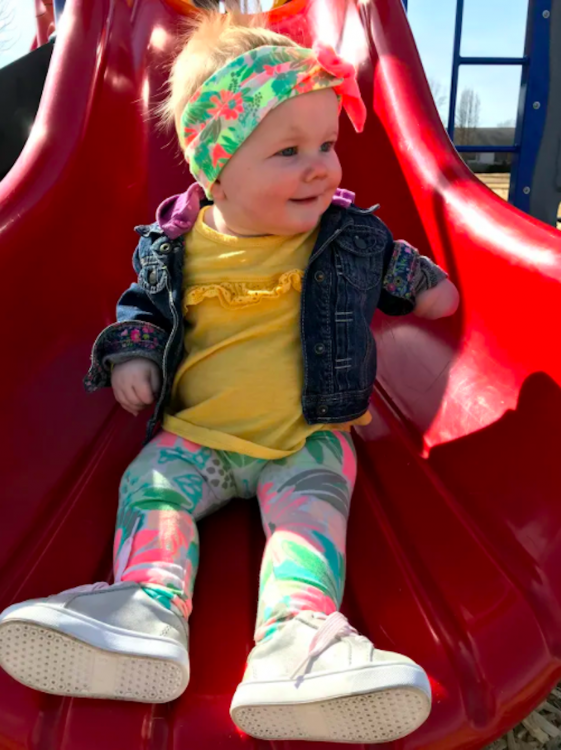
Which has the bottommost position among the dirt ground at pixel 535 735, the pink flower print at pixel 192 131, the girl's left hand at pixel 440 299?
the dirt ground at pixel 535 735

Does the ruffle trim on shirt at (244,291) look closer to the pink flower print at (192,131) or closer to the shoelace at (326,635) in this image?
the pink flower print at (192,131)

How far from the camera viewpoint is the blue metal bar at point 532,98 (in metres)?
2.50

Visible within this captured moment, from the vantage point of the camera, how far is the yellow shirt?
118 cm

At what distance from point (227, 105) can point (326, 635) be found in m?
0.75

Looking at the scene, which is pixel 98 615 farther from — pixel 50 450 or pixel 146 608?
pixel 50 450

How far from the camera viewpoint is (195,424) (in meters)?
1.19

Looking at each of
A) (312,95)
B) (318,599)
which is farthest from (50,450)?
(312,95)

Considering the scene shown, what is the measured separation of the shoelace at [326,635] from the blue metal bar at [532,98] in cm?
226

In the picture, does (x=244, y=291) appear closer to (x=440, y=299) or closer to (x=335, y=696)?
(x=440, y=299)

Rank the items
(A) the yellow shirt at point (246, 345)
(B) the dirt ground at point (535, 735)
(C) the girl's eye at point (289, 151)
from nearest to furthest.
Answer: (B) the dirt ground at point (535, 735), (C) the girl's eye at point (289, 151), (A) the yellow shirt at point (246, 345)

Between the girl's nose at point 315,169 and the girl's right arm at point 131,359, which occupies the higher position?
the girl's nose at point 315,169

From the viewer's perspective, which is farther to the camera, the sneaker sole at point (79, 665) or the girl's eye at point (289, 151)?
the girl's eye at point (289, 151)

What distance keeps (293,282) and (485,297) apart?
0.37 m

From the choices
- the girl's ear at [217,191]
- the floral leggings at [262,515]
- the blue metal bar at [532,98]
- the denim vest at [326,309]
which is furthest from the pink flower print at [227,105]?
the blue metal bar at [532,98]
